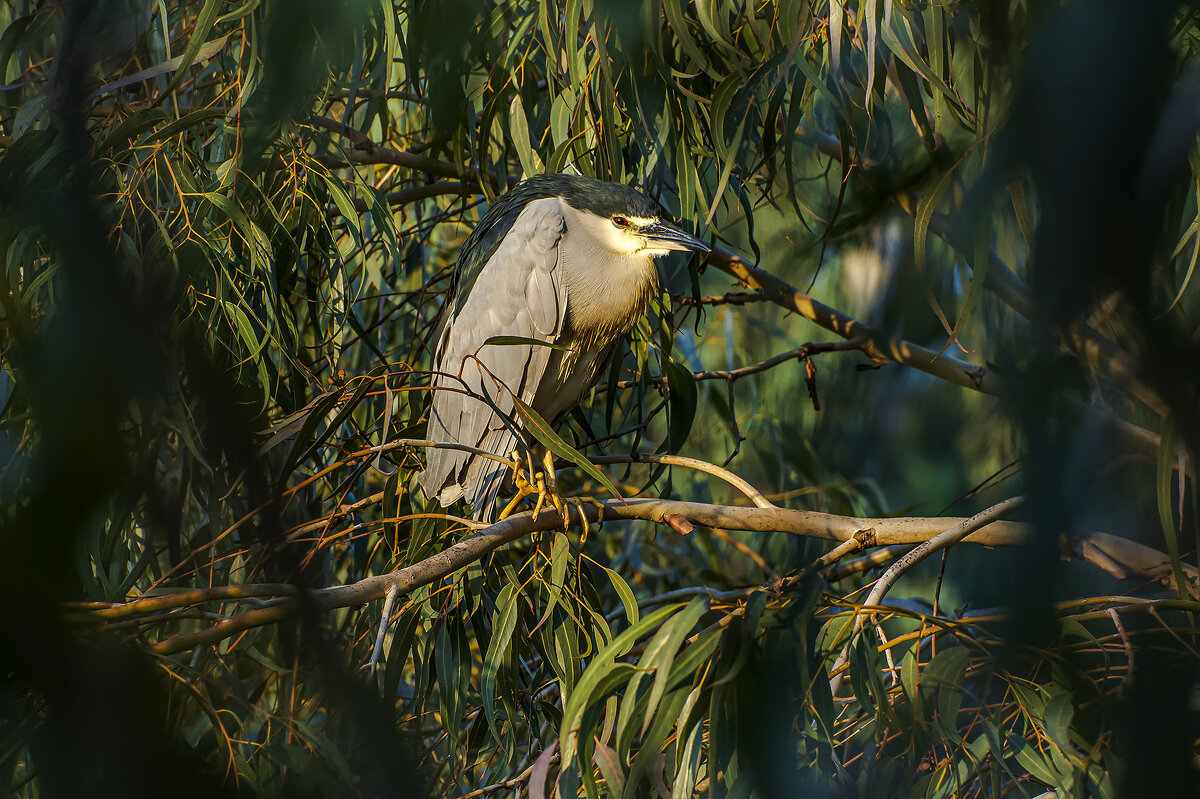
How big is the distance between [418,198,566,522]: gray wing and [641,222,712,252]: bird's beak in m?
0.23

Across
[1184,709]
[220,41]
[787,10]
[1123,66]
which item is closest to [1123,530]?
[1184,709]

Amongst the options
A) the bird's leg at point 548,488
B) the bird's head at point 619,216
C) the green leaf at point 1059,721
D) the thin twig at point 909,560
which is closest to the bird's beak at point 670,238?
the bird's head at point 619,216

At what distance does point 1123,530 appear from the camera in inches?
14.3

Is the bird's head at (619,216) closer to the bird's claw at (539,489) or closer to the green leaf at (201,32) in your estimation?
the bird's claw at (539,489)

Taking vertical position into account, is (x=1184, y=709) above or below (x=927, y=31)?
below

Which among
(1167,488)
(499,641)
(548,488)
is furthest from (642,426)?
(1167,488)

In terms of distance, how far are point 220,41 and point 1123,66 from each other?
1596 millimetres

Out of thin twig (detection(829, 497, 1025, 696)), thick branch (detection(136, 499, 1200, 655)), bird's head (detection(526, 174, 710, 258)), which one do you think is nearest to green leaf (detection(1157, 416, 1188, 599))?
thin twig (detection(829, 497, 1025, 696))

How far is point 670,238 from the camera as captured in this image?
1936mm

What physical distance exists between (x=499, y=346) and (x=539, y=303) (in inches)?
5.4

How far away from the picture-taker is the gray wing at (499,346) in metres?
Answer: 2.06

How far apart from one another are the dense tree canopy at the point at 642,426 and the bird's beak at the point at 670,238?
8cm

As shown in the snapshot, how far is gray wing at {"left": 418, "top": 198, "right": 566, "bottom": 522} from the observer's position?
6.75 ft

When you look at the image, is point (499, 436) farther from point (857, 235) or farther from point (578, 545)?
point (857, 235)
